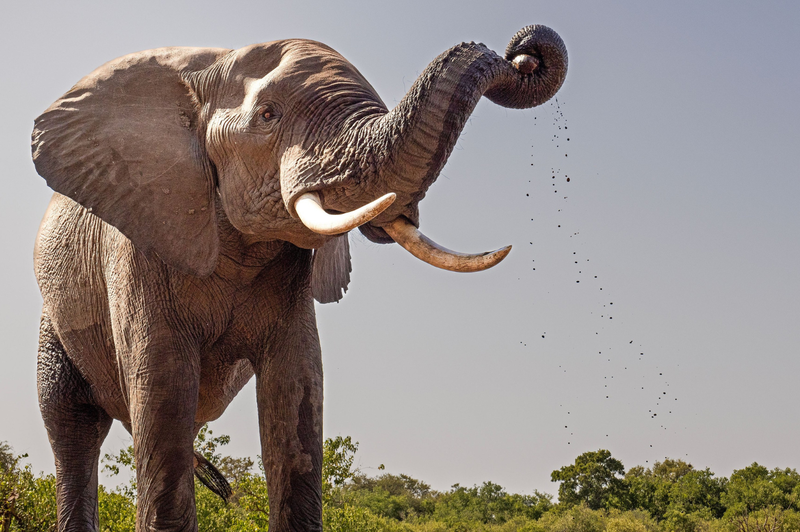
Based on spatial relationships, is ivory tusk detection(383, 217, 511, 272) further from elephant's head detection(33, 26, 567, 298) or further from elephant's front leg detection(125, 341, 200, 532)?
elephant's front leg detection(125, 341, 200, 532)

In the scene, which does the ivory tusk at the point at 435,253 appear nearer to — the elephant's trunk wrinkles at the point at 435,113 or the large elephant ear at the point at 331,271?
the elephant's trunk wrinkles at the point at 435,113

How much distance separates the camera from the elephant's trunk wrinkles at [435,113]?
3.36 m

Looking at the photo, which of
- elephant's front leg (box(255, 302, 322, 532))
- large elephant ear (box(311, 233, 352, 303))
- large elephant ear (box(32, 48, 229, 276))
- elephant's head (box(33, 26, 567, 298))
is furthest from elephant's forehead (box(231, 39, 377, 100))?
elephant's front leg (box(255, 302, 322, 532))

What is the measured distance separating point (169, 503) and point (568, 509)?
19.2 m

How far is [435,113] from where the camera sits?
3357 millimetres

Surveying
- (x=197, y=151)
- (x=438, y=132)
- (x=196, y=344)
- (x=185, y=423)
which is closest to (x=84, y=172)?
(x=197, y=151)

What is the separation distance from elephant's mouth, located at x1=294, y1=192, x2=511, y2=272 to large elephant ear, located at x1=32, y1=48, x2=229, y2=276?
2.26 ft

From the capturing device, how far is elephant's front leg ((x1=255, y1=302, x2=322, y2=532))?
4.29m

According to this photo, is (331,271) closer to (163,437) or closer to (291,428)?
(291,428)

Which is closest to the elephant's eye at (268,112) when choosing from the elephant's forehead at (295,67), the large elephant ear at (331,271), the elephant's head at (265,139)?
the elephant's head at (265,139)

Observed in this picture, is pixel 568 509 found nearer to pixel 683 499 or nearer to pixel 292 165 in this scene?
pixel 683 499

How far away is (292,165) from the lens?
375 centimetres

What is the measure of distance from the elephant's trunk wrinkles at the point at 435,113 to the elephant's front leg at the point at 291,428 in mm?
1012

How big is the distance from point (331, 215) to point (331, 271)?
1452mm
